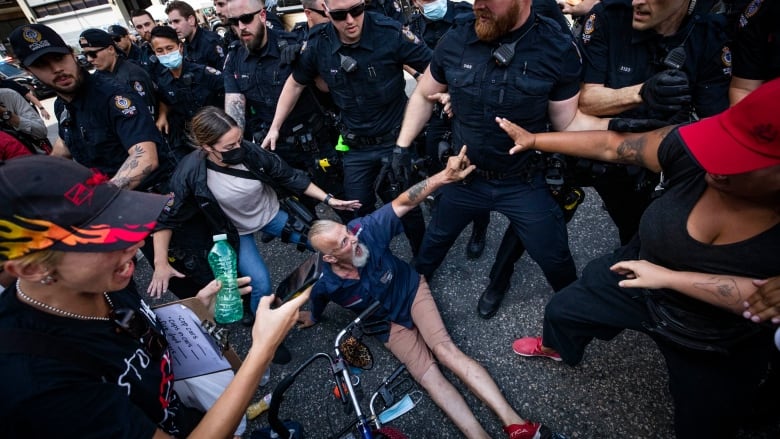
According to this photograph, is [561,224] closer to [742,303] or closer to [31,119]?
[742,303]

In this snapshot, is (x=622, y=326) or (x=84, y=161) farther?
(x=84, y=161)

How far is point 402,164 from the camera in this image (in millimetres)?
2871

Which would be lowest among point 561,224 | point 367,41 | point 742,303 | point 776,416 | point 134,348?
point 776,416

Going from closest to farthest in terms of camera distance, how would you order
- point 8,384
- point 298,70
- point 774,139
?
point 8,384
point 774,139
point 298,70

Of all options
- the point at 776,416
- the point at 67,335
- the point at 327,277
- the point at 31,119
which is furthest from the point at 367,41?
the point at 31,119

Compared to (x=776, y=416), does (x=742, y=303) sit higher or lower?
higher

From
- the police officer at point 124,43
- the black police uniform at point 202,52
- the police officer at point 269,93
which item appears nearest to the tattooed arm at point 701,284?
the police officer at point 269,93

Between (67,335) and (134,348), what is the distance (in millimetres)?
254

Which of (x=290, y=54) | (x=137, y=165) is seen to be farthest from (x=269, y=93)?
(x=137, y=165)

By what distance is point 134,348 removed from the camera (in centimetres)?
138

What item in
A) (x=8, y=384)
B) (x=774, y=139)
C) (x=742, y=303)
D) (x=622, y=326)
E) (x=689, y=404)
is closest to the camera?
(x=8, y=384)

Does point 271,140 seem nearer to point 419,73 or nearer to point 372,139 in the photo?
point 372,139

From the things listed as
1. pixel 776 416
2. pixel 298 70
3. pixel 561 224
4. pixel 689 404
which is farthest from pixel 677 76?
pixel 298 70

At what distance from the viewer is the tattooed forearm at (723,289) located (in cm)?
131
